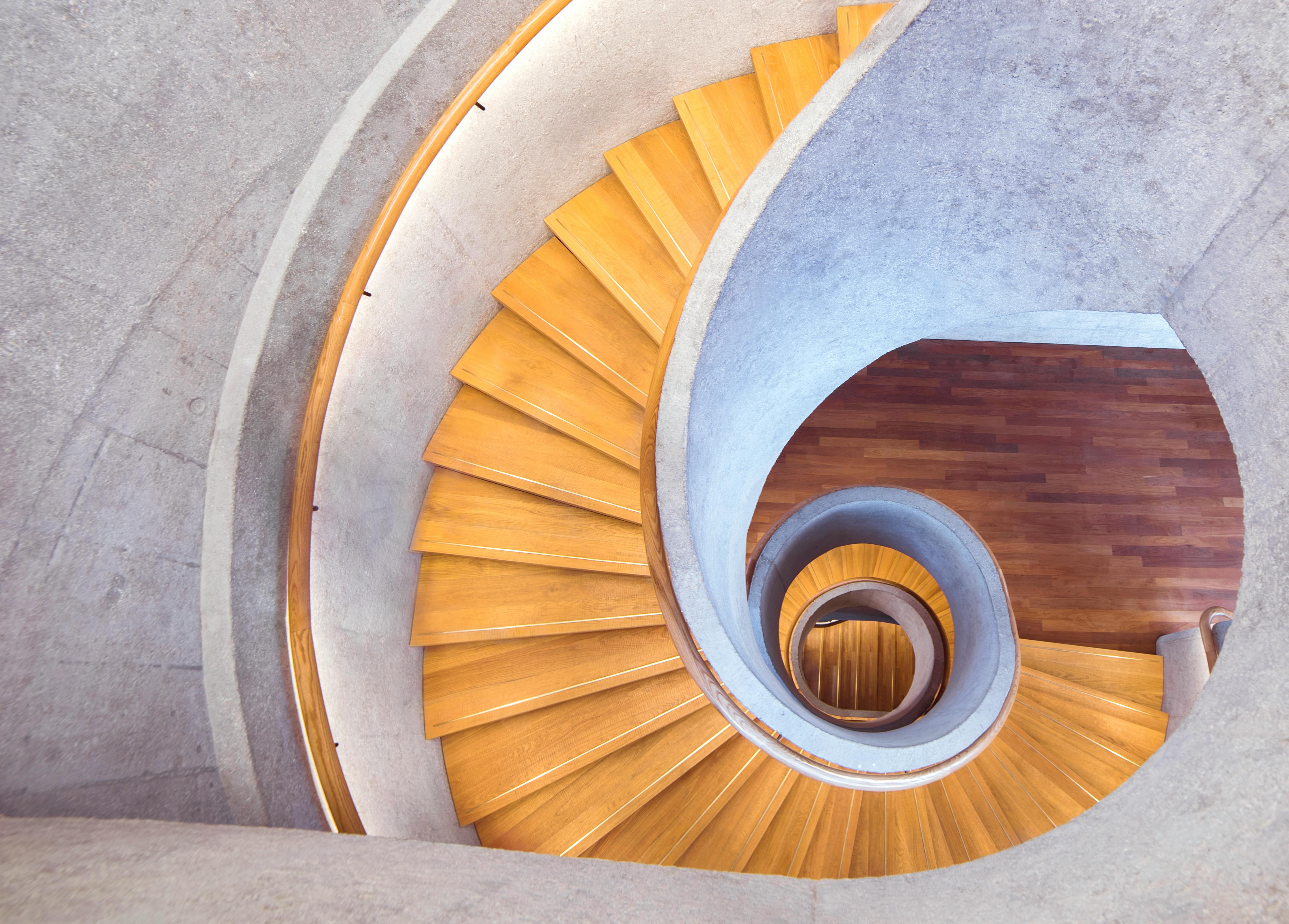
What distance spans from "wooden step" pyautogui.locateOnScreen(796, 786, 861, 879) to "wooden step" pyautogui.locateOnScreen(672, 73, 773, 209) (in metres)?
3.29

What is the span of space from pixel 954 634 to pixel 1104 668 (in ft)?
3.56

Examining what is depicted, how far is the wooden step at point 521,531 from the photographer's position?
12.1ft

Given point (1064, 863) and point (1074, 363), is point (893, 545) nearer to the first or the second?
point (1074, 363)

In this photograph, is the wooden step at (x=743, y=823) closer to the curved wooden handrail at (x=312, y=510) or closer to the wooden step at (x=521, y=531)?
the wooden step at (x=521, y=531)

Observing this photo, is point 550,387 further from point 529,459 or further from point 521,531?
point 521,531

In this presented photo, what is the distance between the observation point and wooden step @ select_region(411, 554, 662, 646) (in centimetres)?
367

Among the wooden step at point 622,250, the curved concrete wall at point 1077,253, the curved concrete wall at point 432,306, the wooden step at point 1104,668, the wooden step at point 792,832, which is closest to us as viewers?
the curved concrete wall at point 1077,253

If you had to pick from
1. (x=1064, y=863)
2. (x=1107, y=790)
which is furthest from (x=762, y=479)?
(x=1064, y=863)

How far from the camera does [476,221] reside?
3668 mm

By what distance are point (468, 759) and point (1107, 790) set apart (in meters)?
4.07

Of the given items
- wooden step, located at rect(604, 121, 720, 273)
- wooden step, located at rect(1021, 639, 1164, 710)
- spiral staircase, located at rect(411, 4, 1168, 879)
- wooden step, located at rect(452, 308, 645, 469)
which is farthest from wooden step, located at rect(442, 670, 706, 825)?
wooden step, located at rect(1021, 639, 1164, 710)

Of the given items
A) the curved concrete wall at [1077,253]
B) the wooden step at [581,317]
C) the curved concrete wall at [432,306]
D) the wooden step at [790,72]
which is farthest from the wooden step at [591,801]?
the wooden step at [790,72]

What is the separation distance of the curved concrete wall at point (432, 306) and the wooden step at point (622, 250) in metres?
0.13

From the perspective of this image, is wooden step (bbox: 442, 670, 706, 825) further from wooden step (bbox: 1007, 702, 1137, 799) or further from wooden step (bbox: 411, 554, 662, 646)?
wooden step (bbox: 1007, 702, 1137, 799)
